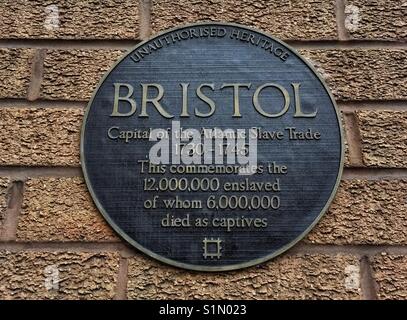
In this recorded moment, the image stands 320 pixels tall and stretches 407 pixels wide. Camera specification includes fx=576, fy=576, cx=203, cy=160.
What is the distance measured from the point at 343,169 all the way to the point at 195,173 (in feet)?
2.13

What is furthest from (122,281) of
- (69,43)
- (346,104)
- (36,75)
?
(346,104)

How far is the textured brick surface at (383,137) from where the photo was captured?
2549 mm

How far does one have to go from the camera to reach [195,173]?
2516 mm

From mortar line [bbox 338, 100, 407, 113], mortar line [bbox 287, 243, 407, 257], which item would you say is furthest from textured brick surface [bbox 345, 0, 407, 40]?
mortar line [bbox 287, 243, 407, 257]

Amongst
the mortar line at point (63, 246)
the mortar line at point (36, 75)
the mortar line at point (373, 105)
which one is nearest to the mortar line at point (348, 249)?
the mortar line at point (373, 105)

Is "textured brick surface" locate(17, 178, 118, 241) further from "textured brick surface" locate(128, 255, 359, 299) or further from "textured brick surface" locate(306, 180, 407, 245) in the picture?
"textured brick surface" locate(306, 180, 407, 245)

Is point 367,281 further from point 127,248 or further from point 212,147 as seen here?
point 127,248

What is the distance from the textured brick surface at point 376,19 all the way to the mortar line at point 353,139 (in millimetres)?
430

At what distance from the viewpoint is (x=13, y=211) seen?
2.50 m

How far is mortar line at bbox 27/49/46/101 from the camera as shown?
268 centimetres

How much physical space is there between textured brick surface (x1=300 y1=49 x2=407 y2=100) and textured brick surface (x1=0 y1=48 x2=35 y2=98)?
1.31 meters

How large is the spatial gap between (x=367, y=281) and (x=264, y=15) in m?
1.33
